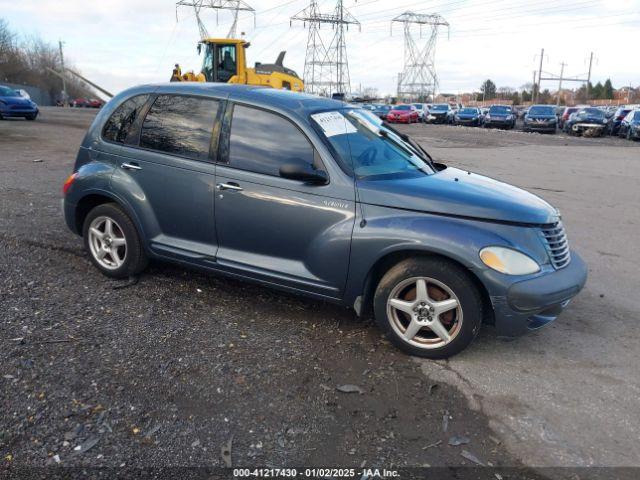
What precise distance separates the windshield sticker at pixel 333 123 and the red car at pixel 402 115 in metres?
39.1

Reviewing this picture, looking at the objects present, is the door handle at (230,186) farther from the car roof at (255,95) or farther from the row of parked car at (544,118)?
the row of parked car at (544,118)

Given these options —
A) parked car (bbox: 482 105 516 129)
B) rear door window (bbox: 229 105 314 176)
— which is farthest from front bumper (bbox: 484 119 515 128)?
rear door window (bbox: 229 105 314 176)

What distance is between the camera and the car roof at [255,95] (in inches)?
160

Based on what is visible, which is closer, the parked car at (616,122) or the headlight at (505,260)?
the headlight at (505,260)

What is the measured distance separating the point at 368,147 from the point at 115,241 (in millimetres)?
2359

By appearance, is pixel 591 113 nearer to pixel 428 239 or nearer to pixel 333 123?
pixel 333 123

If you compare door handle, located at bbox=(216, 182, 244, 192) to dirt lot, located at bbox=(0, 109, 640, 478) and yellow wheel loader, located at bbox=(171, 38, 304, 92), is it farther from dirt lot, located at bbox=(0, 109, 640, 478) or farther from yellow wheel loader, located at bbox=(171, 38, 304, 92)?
yellow wheel loader, located at bbox=(171, 38, 304, 92)

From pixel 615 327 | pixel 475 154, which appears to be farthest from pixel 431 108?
pixel 615 327

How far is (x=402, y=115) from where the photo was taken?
4312cm

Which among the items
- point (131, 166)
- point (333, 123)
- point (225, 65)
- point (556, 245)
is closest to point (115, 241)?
point (131, 166)

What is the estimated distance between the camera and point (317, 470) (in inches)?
100

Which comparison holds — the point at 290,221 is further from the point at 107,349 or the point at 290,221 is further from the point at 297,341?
the point at 107,349

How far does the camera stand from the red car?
42938 millimetres

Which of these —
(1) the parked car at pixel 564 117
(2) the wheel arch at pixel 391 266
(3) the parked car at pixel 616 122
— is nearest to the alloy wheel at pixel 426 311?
(2) the wheel arch at pixel 391 266
